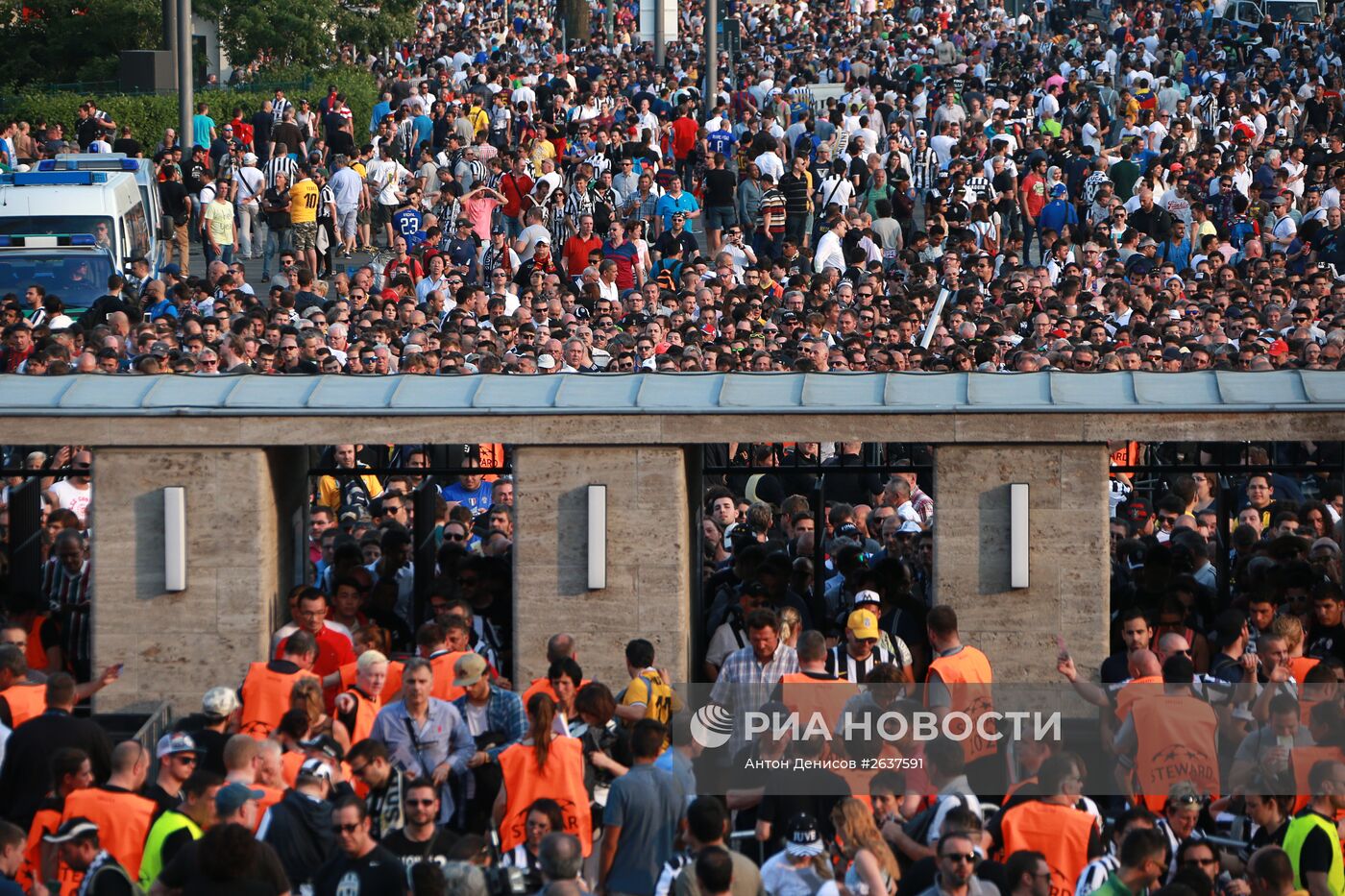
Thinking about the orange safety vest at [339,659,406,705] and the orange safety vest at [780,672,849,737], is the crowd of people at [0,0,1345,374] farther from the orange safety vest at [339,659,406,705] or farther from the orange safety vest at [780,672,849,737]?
the orange safety vest at [780,672,849,737]

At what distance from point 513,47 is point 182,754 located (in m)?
42.0

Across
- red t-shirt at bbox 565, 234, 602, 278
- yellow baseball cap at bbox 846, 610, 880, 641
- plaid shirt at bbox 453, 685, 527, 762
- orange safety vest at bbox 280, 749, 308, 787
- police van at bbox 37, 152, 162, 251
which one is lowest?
orange safety vest at bbox 280, 749, 308, 787

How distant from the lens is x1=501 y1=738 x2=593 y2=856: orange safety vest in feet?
36.6

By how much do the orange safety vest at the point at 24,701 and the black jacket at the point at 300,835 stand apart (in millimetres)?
2199

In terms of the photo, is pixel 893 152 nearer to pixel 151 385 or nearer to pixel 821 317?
pixel 821 317

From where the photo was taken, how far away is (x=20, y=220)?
2695 cm

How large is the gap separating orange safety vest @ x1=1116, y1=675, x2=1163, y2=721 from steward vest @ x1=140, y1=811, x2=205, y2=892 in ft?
14.9

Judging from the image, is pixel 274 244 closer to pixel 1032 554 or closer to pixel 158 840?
pixel 1032 554

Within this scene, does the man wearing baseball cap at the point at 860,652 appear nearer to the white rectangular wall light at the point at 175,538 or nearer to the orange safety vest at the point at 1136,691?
the orange safety vest at the point at 1136,691

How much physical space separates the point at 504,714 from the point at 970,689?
92.8 inches

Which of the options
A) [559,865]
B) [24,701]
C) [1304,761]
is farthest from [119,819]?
[1304,761]

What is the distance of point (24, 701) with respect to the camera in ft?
40.3

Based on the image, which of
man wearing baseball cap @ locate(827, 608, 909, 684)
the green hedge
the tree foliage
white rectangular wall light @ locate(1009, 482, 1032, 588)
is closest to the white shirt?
white rectangular wall light @ locate(1009, 482, 1032, 588)

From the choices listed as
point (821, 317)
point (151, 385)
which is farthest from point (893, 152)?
point (151, 385)
